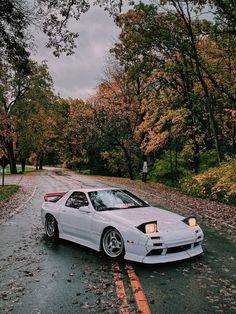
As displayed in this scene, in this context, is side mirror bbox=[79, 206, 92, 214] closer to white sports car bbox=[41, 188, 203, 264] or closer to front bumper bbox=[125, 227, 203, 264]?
white sports car bbox=[41, 188, 203, 264]

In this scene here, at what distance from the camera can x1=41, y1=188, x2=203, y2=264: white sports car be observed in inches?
266

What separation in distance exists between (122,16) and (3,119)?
56.2ft

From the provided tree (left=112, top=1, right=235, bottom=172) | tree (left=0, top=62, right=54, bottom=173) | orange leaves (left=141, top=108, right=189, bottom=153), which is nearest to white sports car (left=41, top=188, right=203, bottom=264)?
tree (left=112, top=1, right=235, bottom=172)

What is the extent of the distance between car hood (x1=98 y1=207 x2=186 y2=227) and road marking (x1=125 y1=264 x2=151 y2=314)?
91 centimetres

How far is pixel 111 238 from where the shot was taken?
744 centimetres

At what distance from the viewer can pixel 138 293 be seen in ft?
17.8

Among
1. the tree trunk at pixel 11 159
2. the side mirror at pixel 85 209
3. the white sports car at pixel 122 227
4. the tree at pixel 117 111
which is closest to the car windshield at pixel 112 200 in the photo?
the white sports car at pixel 122 227

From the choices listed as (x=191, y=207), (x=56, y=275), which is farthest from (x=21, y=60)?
(x=56, y=275)

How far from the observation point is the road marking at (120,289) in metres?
4.89

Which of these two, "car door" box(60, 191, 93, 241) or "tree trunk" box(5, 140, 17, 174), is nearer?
"car door" box(60, 191, 93, 241)

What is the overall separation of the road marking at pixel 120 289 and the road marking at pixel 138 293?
0.50ft

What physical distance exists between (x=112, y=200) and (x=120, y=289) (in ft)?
10.1

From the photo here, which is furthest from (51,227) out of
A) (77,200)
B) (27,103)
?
(27,103)

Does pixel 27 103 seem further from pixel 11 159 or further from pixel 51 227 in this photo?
pixel 51 227
